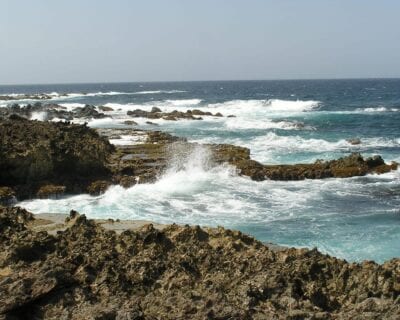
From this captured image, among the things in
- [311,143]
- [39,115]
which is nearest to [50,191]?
[311,143]

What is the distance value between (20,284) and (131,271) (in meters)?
1.68

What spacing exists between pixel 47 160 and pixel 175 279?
1335 cm

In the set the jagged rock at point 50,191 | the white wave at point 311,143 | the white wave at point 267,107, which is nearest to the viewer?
the jagged rock at point 50,191

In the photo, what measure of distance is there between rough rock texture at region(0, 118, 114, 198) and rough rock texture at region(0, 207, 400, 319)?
9.63m

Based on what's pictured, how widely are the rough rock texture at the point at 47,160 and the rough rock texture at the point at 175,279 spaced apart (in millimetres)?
9631

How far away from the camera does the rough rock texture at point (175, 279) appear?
238 inches

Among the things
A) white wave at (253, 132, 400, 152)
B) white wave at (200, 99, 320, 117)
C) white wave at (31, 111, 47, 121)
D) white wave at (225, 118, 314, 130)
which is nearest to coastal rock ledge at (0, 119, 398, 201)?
white wave at (253, 132, 400, 152)

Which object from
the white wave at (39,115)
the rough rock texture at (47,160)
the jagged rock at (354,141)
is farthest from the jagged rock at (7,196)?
the white wave at (39,115)

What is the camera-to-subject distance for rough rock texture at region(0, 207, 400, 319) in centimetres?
604

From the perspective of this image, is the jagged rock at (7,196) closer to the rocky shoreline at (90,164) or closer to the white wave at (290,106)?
the rocky shoreline at (90,164)

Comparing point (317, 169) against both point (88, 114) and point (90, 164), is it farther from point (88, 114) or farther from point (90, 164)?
point (88, 114)

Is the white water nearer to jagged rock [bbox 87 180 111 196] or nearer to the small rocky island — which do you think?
jagged rock [bbox 87 180 111 196]

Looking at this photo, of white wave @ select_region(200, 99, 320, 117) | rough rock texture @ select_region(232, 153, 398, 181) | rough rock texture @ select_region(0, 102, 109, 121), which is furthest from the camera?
white wave @ select_region(200, 99, 320, 117)

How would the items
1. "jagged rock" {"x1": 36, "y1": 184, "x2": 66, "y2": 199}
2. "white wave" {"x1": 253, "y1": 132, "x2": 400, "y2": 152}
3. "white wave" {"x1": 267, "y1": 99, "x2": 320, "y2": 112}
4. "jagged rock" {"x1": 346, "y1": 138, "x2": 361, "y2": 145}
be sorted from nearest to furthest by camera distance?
1. "jagged rock" {"x1": 36, "y1": 184, "x2": 66, "y2": 199}
2. "white wave" {"x1": 253, "y1": 132, "x2": 400, "y2": 152}
3. "jagged rock" {"x1": 346, "y1": 138, "x2": 361, "y2": 145}
4. "white wave" {"x1": 267, "y1": 99, "x2": 320, "y2": 112}
